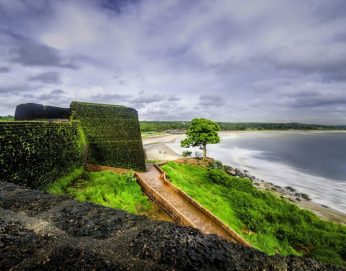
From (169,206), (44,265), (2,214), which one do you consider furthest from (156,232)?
(169,206)

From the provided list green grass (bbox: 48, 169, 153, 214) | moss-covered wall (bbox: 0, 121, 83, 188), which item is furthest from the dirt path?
moss-covered wall (bbox: 0, 121, 83, 188)

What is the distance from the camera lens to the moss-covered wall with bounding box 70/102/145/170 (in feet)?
59.5

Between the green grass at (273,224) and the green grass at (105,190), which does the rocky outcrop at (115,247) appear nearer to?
the green grass at (105,190)

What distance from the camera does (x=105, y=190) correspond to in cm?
1209

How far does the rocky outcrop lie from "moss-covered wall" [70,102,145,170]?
16.1 meters

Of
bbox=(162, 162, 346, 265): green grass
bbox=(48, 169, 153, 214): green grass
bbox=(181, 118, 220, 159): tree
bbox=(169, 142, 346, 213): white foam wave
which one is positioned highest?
bbox=(181, 118, 220, 159): tree

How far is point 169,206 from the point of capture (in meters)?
11.9

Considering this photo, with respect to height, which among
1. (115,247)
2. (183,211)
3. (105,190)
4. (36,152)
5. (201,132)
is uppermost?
(115,247)

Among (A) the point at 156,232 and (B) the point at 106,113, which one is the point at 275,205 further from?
(A) the point at 156,232

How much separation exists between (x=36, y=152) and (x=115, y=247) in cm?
1072

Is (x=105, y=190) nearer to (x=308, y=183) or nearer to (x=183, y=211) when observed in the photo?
(x=183, y=211)

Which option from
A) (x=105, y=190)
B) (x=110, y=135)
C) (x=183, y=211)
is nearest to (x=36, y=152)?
(x=105, y=190)

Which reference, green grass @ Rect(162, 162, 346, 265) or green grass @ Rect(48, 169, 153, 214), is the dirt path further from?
green grass @ Rect(162, 162, 346, 265)

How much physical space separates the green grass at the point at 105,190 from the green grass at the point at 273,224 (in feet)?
13.3
